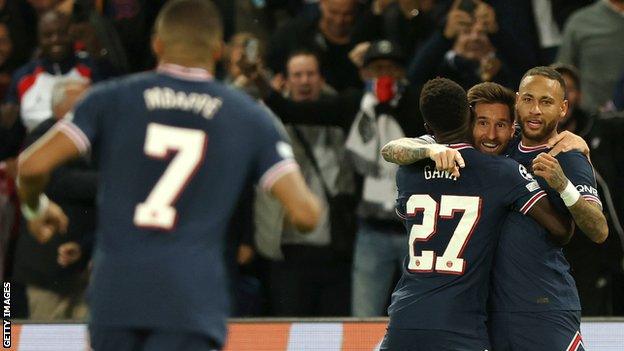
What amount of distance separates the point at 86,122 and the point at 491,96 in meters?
2.41

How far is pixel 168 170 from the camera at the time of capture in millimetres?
4445

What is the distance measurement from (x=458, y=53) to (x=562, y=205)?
3.60m

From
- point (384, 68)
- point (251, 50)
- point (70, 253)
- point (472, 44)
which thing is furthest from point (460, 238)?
point (251, 50)

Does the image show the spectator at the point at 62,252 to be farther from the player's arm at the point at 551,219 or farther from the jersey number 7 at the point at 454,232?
the player's arm at the point at 551,219

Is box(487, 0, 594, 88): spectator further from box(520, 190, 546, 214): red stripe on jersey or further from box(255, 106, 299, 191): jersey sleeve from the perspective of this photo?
box(255, 106, 299, 191): jersey sleeve

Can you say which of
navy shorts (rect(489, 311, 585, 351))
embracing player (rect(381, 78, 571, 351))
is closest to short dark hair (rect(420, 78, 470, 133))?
embracing player (rect(381, 78, 571, 351))

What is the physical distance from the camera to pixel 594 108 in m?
9.45

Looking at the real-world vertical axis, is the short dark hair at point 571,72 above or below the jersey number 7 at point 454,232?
below

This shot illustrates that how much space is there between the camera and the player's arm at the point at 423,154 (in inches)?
223

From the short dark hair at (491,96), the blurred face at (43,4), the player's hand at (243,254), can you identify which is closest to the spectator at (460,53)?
the player's hand at (243,254)

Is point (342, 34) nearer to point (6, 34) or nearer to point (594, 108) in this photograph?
point (594, 108)

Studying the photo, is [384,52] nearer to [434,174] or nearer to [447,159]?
[434,174]

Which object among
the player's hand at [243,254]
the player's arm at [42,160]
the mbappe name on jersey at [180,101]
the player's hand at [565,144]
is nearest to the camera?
the player's arm at [42,160]

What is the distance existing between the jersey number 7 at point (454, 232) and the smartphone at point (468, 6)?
13.3ft
